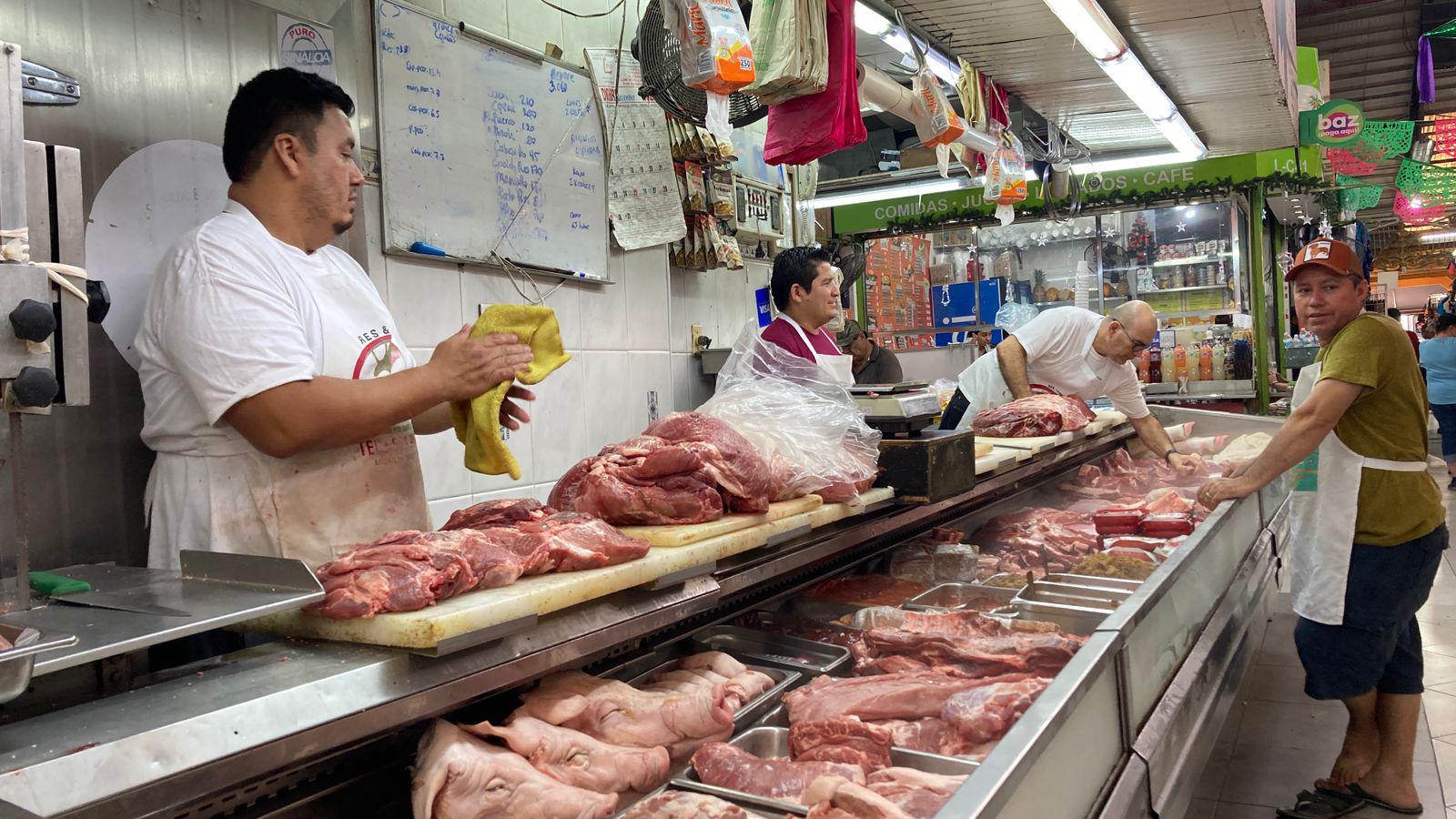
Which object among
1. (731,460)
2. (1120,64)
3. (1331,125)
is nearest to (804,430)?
(731,460)

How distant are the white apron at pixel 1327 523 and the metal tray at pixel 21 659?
425 centimetres

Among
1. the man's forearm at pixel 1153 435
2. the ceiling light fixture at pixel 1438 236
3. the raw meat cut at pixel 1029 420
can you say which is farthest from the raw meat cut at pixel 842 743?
the ceiling light fixture at pixel 1438 236

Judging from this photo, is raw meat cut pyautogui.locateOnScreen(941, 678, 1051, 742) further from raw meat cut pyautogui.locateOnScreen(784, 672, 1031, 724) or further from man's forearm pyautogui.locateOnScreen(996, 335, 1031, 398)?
man's forearm pyautogui.locateOnScreen(996, 335, 1031, 398)

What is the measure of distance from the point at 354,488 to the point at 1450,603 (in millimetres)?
7798

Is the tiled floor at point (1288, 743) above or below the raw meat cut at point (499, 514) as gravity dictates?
below

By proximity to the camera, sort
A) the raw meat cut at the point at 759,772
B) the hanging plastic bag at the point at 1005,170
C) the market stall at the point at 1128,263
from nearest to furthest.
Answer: the raw meat cut at the point at 759,772 → the hanging plastic bag at the point at 1005,170 → the market stall at the point at 1128,263

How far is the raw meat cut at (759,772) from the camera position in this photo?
1.64 m

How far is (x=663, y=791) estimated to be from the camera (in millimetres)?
1646

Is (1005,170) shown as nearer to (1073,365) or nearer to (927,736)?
(1073,365)

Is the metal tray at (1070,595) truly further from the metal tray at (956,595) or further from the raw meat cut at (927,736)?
the raw meat cut at (927,736)

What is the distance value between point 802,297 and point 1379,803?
127 inches

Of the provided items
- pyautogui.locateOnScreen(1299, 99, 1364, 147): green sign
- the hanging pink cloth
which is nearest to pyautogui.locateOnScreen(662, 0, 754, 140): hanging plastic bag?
the hanging pink cloth

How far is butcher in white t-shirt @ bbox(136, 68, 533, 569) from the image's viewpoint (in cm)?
194

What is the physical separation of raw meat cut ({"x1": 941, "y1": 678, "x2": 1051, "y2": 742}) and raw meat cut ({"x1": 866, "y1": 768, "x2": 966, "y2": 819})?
0.60 ft
